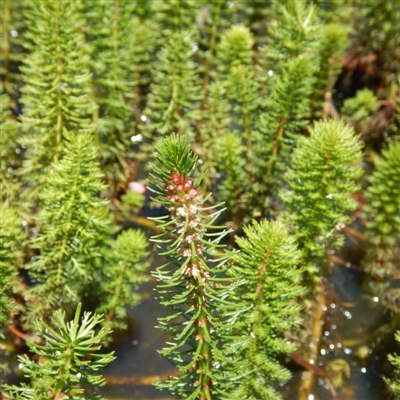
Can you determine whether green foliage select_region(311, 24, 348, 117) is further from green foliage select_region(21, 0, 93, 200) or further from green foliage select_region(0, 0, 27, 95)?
green foliage select_region(0, 0, 27, 95)

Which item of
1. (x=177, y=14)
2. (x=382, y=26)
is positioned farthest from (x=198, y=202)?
(x=382, y=26)

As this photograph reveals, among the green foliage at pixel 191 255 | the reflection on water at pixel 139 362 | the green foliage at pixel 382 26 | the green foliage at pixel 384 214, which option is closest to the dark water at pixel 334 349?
the reflection on water at pixel 139 362

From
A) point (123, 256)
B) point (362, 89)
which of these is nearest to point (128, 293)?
point (123, 256)

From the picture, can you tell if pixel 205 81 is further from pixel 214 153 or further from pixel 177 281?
pixel 177 281

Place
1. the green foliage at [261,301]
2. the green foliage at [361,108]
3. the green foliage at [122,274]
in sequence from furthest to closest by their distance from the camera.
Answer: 1. the green foliage at [361,108]
2. the green foliage at [122,274]
3. the green foliage at [261,301]

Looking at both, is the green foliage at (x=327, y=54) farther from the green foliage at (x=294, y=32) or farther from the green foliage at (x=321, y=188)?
the green foliage at (x=321, y=188)

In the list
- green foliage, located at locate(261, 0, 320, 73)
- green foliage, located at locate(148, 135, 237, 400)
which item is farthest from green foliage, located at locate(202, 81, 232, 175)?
green foliage, located at locate(148, 135, 237, 400)
